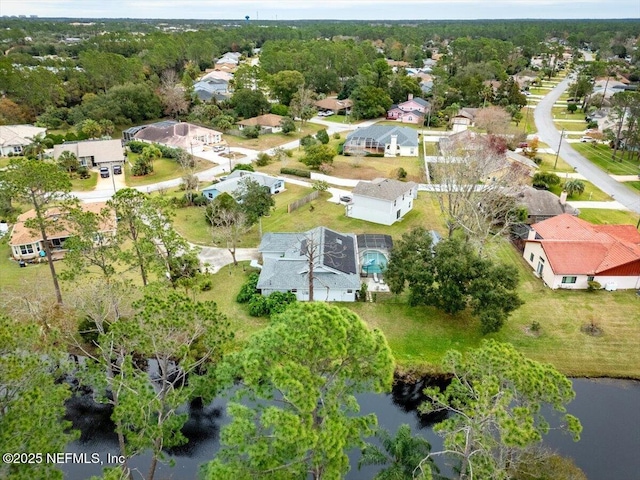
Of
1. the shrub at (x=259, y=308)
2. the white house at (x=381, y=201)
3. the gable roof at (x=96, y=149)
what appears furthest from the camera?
the gable roof at (x=96, y=149)

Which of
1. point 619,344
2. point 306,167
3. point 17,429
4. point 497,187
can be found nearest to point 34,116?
point 306,167

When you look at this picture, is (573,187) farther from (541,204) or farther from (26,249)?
(26,249)

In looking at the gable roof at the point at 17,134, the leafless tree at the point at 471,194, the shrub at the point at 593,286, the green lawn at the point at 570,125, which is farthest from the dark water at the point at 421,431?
the green lawn at the point at 570,125

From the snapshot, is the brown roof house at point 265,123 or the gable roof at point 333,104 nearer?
the brown roof house at point 265,123

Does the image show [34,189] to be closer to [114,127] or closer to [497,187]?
[497,187]

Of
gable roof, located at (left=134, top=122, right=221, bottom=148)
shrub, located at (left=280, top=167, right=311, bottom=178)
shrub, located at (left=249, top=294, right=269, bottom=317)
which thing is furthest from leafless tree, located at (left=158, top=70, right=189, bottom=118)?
shrub, located at (left=249, top=294, right=269, bottom=317)

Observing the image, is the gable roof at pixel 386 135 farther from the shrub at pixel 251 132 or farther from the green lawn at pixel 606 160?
the green lawn at pixel 606 160

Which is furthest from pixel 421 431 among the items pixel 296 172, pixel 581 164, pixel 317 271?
pixel 581 164
